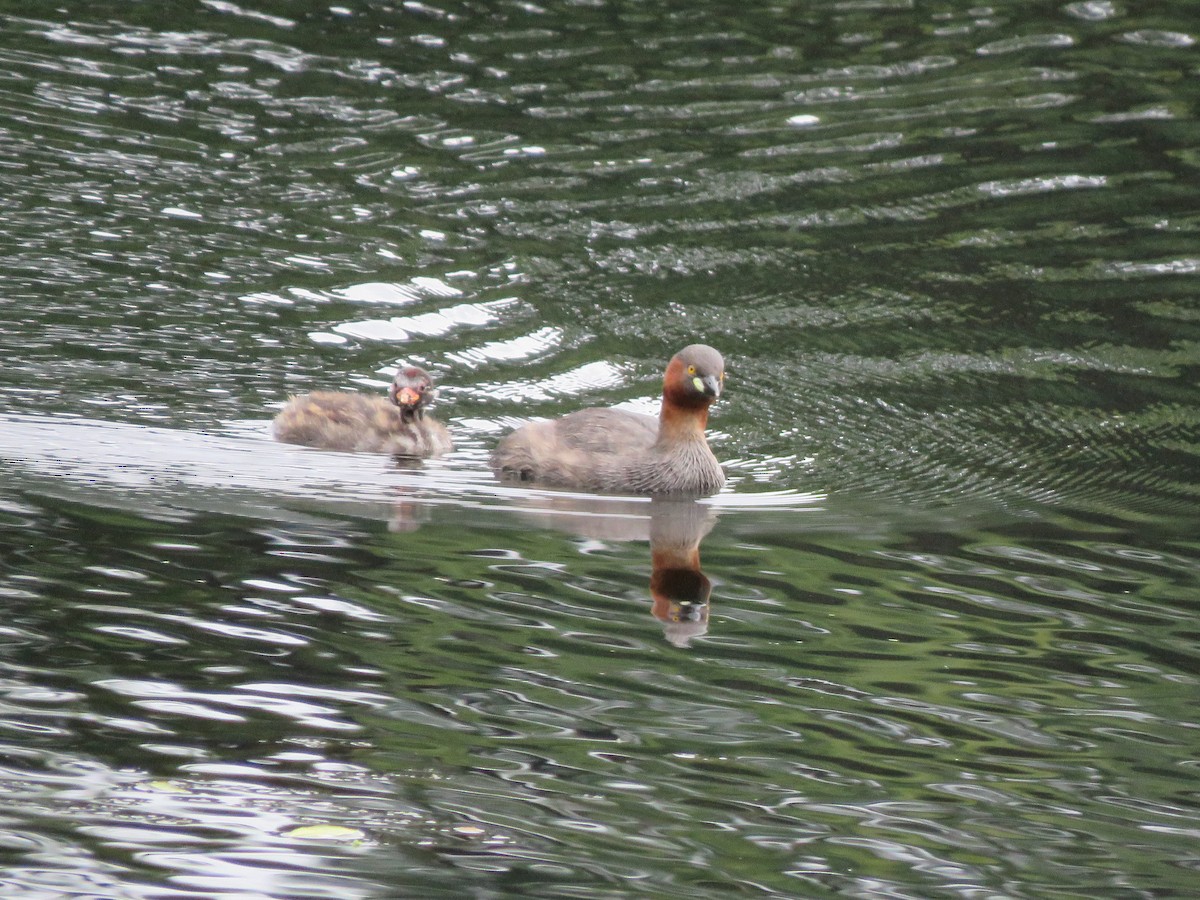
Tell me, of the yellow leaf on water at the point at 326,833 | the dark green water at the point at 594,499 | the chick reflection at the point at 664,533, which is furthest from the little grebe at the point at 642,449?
the yellow leaf on water at the point at 326,833

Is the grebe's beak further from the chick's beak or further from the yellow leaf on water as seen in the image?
the yellow leaf on water

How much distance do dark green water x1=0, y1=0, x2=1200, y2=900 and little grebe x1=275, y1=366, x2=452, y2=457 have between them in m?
0.19

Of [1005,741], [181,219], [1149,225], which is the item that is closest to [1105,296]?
[1149,225]

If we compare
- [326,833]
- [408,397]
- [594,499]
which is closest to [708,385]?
[594,499]

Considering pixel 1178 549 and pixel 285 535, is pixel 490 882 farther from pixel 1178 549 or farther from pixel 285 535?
pixel 1178 549

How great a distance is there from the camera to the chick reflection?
7.85 m

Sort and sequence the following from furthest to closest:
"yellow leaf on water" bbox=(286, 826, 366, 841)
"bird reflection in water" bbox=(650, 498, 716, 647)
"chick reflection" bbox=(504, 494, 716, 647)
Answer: "chick reflection" bbox=(504, 494, 716, 647) < "bird reflection in water" bbox=(650, 498, 716, 647) < "yellow leaf on water" bbox=(286, 826, 366, 841)

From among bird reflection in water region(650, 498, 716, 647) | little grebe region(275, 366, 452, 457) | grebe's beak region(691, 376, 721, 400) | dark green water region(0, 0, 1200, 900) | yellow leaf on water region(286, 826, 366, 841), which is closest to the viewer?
yellow leaf on water region(286, 826, 366, 841)

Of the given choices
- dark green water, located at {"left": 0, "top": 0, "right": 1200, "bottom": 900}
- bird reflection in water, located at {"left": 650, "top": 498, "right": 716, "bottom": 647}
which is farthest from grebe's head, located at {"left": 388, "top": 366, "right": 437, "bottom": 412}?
bird reflection in water, located at {"left": 650, "top": 498, "right": 716, "bottom": 647}

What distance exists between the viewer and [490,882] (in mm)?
5379

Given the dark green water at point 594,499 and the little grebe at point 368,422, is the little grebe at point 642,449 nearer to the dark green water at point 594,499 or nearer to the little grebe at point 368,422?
the dark green water at point 594,499

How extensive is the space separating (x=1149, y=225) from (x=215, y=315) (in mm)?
7484

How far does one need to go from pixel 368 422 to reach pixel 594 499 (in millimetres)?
1562

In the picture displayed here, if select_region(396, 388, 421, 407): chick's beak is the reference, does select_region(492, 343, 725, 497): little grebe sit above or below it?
below
